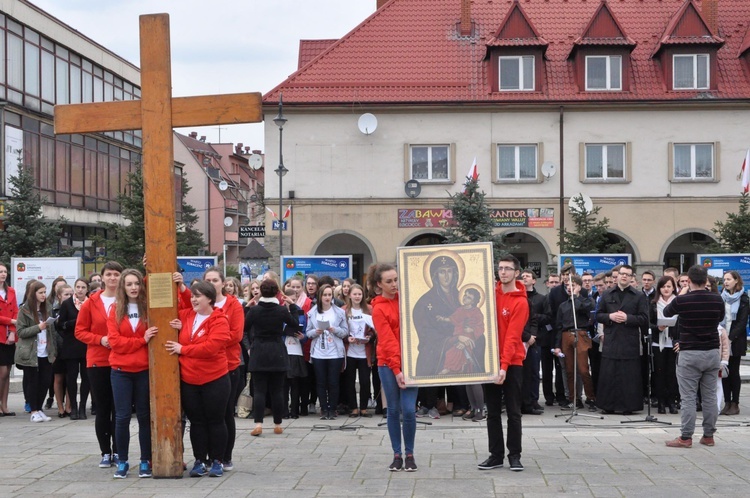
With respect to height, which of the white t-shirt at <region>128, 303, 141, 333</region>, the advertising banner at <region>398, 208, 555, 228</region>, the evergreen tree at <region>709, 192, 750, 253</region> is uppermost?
the advertising banner at <region>398, 208, 555, 228</region>

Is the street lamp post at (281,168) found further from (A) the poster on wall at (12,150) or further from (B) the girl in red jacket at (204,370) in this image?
(B) the girl in red jacket at (204,370)

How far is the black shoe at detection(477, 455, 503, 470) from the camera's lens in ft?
30.2

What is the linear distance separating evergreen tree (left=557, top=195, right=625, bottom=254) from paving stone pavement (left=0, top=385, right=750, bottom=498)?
719 inches

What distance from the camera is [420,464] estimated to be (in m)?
9.60

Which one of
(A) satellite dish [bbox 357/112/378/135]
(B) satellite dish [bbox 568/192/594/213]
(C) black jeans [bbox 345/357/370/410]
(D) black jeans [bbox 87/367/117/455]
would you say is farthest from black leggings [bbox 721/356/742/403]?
(A) satellite dish [bbox 357/112/378/135]

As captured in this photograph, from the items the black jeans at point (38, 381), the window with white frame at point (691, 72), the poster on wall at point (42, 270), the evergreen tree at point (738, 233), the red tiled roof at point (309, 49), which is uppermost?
the red tiled roof at point (309, 49)

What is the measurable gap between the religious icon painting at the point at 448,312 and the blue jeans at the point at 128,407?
2.37 meters

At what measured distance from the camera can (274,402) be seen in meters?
12.1

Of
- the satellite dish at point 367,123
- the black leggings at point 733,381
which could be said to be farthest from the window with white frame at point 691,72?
the black leggings at point 733,381

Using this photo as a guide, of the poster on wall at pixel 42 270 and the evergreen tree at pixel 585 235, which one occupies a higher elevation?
the evergreen tree at pixel 585 235

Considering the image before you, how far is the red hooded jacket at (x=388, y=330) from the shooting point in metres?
9.08

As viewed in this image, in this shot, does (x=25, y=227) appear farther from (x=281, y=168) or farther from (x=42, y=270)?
(x=42, y=270)

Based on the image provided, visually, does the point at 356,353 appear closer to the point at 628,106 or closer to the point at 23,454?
the point at 23,454

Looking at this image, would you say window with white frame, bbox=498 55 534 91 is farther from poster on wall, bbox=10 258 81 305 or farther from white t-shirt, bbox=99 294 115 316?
white t-shirt, bbox=99 294 115 316
